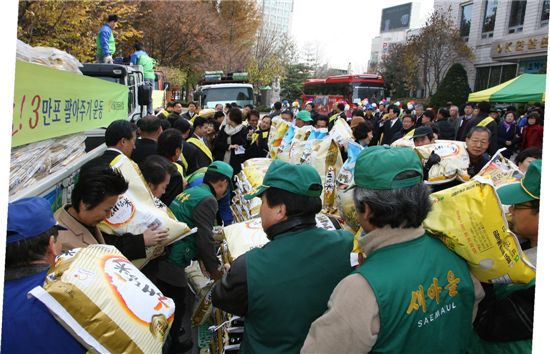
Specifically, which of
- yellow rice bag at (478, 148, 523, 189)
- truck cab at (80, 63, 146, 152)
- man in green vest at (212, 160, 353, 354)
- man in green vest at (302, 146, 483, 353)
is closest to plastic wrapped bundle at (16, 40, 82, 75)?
truck cab at (80, 63, 146, 152)

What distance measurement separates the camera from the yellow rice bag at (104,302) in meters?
1.43

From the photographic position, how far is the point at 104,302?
4.88 feet

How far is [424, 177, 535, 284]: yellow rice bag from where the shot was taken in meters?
1.58

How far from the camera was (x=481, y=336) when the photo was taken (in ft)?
5.60

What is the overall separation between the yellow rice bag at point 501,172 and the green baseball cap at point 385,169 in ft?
5.68

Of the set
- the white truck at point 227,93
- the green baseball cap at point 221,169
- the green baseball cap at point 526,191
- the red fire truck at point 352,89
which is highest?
the red fire truck at point 352,89

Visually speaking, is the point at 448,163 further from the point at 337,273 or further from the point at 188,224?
the point at 337,273

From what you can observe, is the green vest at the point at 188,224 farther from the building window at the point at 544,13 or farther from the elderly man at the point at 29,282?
the building window at the point at 544,13

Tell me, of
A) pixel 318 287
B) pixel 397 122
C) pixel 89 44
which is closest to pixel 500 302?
pixel 318 287

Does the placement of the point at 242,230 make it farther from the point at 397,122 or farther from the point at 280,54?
the point at 280,54

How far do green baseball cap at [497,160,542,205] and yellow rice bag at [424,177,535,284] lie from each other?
108 mm

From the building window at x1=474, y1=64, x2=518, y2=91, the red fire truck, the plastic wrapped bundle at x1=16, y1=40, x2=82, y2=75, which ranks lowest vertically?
the plastic wrapped bundle at x1=16, y1=40, x2=82, y2=75

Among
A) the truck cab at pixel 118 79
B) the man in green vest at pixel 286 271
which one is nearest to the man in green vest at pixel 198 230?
the man in green vest at pixel 286 271

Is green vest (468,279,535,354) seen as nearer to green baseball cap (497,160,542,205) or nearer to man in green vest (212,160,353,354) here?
green baseball cap (497,160,542,205)
